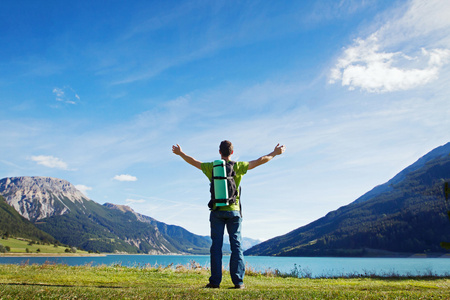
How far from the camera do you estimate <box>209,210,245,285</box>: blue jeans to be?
24.0ft

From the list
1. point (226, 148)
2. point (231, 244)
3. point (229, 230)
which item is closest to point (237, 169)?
point (226, 148)

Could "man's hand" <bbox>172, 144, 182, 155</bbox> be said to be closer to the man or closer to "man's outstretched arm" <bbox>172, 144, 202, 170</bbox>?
"man's outstretched arm" <bbox>172, 144, 202, 170</bbox>

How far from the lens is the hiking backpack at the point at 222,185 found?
7262 millimetres

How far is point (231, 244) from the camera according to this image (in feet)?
24.5

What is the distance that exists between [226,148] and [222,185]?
44.4 inches

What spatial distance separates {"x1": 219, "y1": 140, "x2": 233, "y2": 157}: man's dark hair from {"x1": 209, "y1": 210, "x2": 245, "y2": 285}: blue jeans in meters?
1.53

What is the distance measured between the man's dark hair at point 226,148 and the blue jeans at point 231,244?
5.03 ft

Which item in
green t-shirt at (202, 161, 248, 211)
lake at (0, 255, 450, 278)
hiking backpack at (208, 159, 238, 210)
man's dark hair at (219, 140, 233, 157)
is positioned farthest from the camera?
lake at (0, 255, 450, 278)

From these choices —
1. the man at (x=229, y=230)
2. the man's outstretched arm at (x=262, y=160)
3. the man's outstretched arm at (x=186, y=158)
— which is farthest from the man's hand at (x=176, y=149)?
the man's outstretched arm at (x=262, y=160)

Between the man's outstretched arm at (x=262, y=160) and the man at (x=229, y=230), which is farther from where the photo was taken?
the man's outstretched arm at (x=262, y=160)

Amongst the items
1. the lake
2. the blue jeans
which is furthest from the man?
the lake

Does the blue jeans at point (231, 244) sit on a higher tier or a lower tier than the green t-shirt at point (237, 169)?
lower

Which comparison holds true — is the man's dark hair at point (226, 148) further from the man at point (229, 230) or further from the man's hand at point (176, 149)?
the man's hand at point (176, 149)

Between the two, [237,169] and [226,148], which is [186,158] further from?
[237,169]
